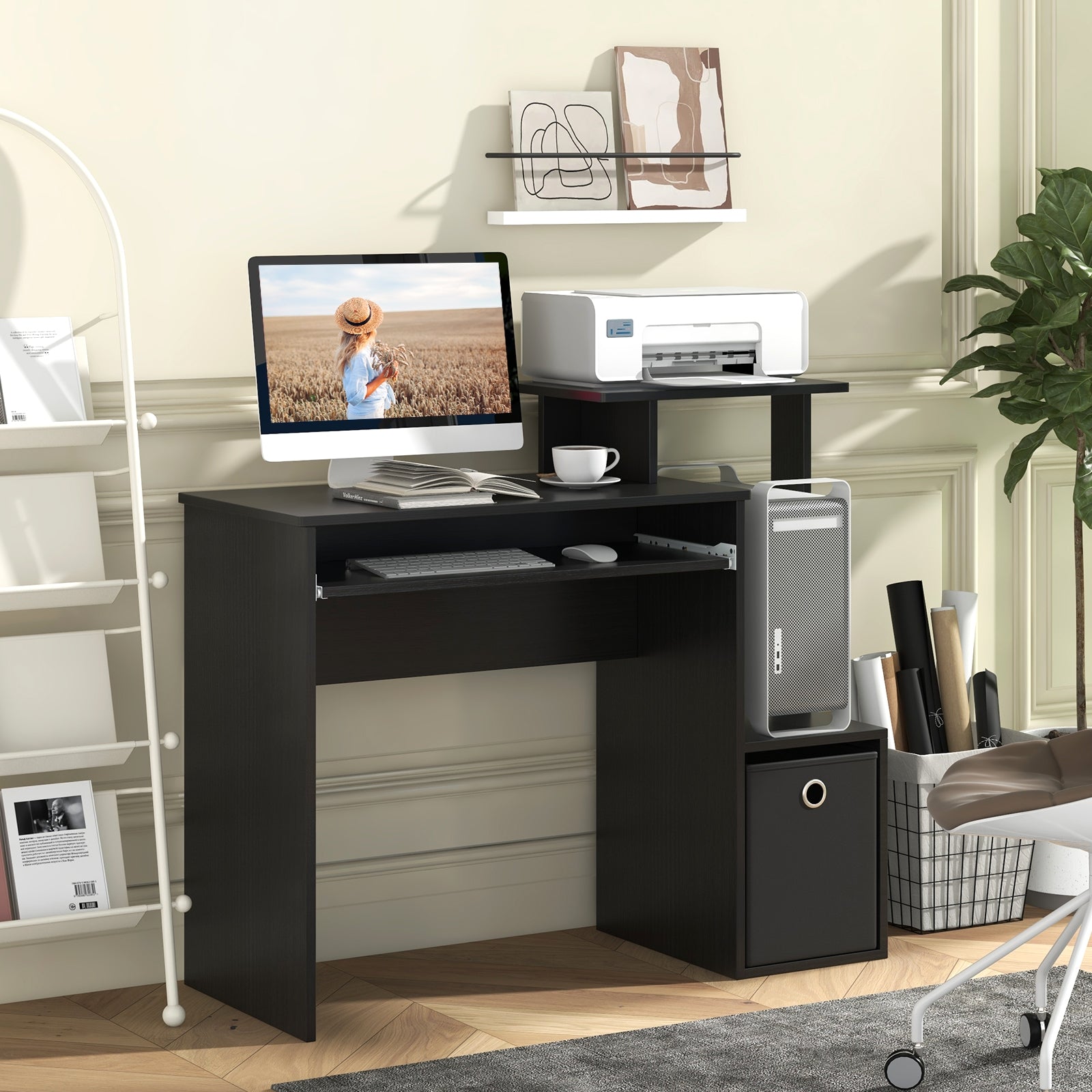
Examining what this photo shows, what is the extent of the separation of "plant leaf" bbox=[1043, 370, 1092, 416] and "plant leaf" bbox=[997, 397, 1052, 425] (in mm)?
72

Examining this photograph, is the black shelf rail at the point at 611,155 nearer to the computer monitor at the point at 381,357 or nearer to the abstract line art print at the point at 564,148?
the abstract line art print at the point at 564,148

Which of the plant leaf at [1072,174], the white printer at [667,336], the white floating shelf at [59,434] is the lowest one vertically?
the white floating shelf at [59,434]

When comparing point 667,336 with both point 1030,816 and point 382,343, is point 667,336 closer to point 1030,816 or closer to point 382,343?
point 382,343

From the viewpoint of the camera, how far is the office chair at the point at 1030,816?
2498mm

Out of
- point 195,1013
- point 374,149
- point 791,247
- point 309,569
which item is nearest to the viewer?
point 309,569

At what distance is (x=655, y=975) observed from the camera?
3.39 meters

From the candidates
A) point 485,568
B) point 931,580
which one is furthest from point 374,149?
point 931,580

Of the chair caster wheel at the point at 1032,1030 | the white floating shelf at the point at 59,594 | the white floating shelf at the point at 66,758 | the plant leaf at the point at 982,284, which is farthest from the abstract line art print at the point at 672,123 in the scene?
the chair caster wheel at the point at 1032,1030

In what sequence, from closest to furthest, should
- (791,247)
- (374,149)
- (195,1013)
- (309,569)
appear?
(309,569)
(195,1013)
(374,149)
(791,247)

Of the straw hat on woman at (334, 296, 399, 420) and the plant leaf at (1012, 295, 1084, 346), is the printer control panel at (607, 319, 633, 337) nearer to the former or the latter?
the straw hat on woman at (334, 296, 399, 420)

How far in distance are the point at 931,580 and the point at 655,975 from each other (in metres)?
1.21

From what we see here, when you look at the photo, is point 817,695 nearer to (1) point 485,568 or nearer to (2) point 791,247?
(1) point 485,568

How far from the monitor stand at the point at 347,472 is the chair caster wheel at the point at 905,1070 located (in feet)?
4.56

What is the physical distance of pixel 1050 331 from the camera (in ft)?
12.1
